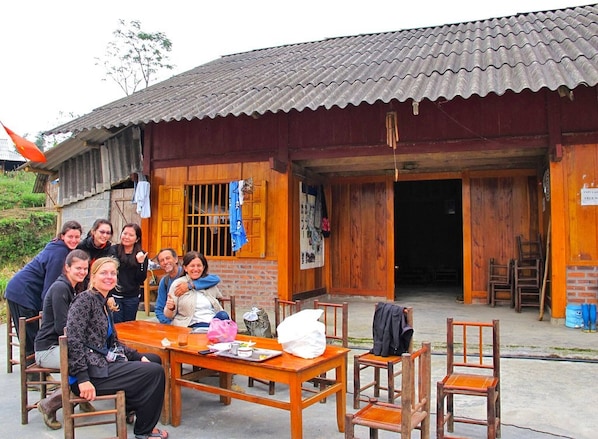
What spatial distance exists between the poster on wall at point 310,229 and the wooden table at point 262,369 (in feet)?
14.0

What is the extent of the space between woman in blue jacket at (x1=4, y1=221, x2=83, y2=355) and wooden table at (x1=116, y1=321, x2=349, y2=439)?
94cm

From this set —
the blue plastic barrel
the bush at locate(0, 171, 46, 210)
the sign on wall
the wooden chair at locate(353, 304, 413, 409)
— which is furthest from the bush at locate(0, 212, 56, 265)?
the sign on wall

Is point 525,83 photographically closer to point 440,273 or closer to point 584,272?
point 584,272

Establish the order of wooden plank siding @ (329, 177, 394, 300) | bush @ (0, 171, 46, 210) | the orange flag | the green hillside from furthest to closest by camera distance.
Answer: bush @ (0, 171, 46, 210) < the green hillside < wooden plank siding @ (329, 177, 394, 300) < the orange flag

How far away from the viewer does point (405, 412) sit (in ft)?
9.24

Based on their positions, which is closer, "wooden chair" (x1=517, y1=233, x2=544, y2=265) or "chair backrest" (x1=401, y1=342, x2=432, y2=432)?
"chair backrest" (x1=401, y1=342, x2=432, y2=432)

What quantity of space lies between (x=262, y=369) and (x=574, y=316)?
4.77 m

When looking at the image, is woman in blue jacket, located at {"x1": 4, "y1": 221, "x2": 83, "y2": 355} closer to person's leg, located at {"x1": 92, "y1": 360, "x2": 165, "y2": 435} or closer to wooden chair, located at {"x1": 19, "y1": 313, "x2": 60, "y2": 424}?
wooden chair, located at {"x1": 19, "y1": 313, "x2": 60, "y2": 424}

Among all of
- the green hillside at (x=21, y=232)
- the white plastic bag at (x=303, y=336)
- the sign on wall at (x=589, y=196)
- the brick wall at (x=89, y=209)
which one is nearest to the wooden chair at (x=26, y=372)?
the white plastic bag at (x=303, y=336)

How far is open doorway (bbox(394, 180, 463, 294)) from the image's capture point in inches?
541

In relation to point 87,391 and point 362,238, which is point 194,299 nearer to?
point 87,391

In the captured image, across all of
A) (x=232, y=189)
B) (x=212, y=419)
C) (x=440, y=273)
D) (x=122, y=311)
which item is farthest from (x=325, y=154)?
(x=440, y=273)

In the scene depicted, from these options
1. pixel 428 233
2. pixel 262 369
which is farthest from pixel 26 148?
pixel 428 233

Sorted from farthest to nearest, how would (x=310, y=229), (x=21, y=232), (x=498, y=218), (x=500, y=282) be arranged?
(x=21, y=232) → (x=310, y=229) → (x=498, y=218) → (x=500, y=282)
